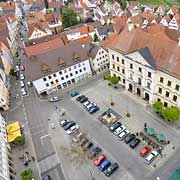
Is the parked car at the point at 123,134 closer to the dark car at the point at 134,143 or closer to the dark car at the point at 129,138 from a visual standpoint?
the dark car at the point at 129,138

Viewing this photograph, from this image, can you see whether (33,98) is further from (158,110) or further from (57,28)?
(57,28)

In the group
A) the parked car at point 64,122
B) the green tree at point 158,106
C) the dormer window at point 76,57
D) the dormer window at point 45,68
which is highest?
the dormer window at point 76,57

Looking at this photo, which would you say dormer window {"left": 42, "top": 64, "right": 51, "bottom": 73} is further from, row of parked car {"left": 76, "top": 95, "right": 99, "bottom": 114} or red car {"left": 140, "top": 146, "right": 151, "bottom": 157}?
red car {"left": 140, "top": 146, "right": 151, "bottom": 157}

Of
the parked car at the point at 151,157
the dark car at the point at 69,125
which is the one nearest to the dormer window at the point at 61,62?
the dark car at the point at 69,125

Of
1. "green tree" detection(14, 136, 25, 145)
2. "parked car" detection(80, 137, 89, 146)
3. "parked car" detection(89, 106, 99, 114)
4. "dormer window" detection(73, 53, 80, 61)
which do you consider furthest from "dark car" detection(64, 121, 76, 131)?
"dormer window" detection(73, 53, 80, 61)

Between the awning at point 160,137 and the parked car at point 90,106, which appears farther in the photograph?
the parked car at point 90,106
